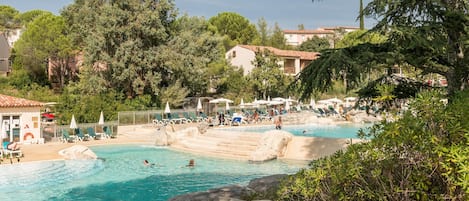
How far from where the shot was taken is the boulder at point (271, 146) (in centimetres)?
1825

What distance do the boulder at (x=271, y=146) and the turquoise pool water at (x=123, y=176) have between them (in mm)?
414

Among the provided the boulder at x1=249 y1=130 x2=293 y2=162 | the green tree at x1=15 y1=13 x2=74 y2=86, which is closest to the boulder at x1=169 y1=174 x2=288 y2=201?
the boulder at x1=249 y1=130 x2=293 y2=162

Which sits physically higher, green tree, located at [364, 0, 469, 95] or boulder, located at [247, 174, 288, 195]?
green tree, located at [364, 0, 469, 95]

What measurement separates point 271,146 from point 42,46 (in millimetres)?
30371

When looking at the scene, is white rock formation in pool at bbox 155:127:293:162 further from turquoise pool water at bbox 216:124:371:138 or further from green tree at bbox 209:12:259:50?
green tree at bbox 209:12:259:50

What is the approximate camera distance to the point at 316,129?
31.3m

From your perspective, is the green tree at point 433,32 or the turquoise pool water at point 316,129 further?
the turquoise pool water at point 316,129

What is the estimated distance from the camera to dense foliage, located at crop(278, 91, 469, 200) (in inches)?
169

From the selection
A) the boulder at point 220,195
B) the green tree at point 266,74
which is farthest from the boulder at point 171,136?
the green tree at point 266,74

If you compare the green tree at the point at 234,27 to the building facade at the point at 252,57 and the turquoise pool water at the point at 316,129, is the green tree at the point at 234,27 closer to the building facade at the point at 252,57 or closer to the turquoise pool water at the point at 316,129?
the building facade at the point at 252,57

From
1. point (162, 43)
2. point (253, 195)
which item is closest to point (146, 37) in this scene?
point (162, 43)

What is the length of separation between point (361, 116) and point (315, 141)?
17.4 meters

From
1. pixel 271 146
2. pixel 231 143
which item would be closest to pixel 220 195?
pixel 271 146

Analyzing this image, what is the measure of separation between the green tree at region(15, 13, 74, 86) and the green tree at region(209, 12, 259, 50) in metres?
29.5
